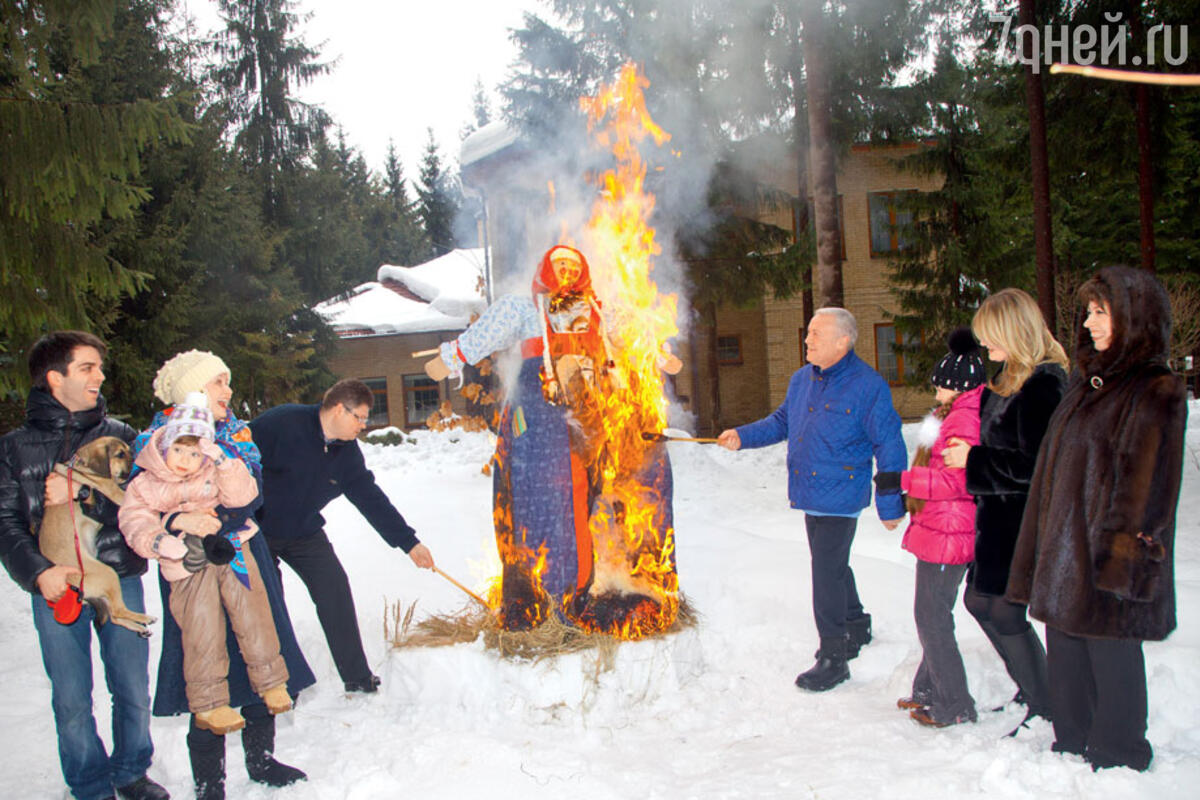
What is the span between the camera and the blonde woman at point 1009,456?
366 cm


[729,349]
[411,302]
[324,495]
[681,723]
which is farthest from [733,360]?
[681,723]

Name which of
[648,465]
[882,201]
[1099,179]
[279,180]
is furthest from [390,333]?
[648,465]

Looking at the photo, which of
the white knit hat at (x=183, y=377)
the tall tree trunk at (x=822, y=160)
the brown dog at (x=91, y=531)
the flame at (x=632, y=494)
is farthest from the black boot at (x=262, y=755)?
the tall tree trunk at (x=822, y=160)

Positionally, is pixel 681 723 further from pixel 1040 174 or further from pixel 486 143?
pixel 486 143

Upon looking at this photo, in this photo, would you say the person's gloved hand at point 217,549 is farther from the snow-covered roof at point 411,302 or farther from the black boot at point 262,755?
the snow-covered roof at point 411,302

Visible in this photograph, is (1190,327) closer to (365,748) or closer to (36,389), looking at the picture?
(365,748)

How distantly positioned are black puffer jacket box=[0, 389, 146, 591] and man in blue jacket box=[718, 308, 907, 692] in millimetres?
3130

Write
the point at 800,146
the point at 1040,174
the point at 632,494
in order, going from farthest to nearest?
1. the point at 800,146
2. the point at 1040,174
3. the point at 632,494

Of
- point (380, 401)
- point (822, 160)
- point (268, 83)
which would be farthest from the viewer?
point (380, 401)

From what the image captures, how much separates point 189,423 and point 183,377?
0.39 m

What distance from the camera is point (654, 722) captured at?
4297mm

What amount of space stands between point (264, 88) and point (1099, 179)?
22.1 metres

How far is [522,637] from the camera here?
14.8 ft

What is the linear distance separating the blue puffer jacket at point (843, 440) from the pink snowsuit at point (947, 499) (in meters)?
0.45
